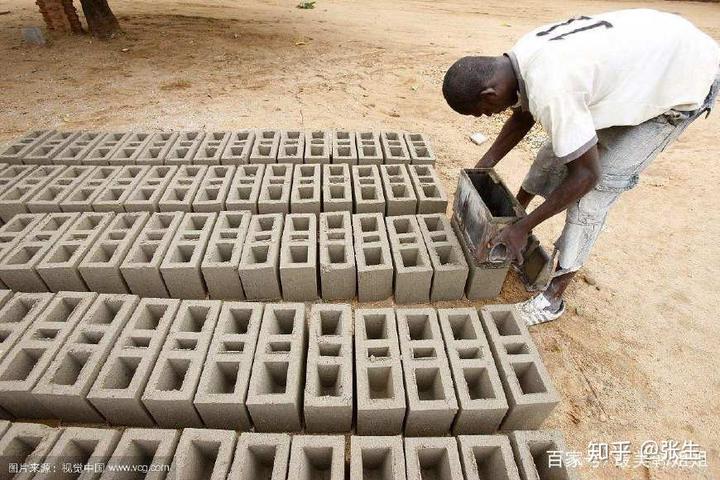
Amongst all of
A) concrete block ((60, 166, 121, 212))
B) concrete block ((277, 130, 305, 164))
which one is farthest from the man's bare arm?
concrete block ((60, 166, 121, 212))

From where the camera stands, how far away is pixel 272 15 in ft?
37.5

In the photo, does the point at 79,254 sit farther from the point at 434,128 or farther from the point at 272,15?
the point at 272,15

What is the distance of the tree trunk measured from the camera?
8.20 m

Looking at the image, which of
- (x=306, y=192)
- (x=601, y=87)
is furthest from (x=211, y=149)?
(x=601, y=87)

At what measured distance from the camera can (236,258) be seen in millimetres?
2768

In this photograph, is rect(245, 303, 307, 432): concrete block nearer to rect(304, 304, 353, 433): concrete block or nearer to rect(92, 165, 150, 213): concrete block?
rect(304, 304, 353, 433): concrete block

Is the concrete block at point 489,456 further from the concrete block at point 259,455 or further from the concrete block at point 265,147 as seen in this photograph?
the concrete block at point 265,147

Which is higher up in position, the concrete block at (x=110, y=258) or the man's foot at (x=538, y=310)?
the concrete block at (x=110, y=258)

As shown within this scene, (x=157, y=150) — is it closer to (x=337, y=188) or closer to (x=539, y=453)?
(x=337, y=188)

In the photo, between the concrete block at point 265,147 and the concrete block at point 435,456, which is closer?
the concrete block at point 435,456

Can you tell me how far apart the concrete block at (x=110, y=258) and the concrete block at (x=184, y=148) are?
102 centimetres

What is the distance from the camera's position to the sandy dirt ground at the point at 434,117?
104 inches

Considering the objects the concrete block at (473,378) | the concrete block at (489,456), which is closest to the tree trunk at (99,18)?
the concrete block at (473,378)

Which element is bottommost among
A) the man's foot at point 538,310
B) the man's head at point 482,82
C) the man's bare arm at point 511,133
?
the man's foot at point 538,310
